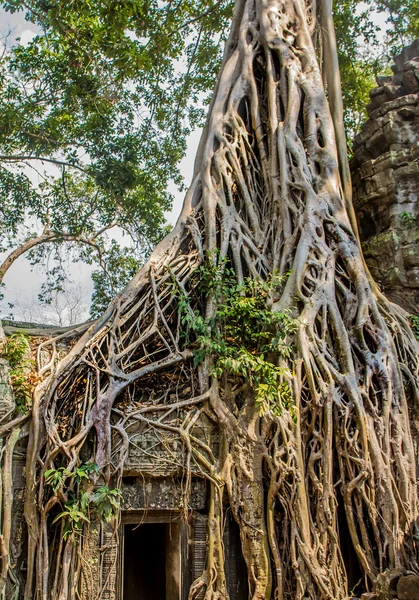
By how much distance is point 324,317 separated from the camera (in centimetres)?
534

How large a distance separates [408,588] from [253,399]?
1.82 m

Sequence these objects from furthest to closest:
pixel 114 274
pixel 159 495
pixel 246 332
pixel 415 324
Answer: pixel 114 274, pixel 415 324, pixel 246 332, pixel 159 495

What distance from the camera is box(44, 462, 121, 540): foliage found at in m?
4.35

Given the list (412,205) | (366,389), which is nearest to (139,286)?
(366,389)

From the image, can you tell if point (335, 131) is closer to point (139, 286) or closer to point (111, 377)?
point (139, 286)

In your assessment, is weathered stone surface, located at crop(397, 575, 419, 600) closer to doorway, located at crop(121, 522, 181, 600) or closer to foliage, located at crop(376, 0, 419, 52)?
doorway, located at crop(121, 522, 181, 600)

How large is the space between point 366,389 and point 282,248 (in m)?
1.58

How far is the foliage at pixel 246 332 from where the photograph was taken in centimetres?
482

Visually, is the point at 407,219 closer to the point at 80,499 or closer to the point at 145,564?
the point at 80,499

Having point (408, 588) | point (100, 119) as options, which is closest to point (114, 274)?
point (100, 119)

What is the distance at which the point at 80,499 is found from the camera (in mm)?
4430

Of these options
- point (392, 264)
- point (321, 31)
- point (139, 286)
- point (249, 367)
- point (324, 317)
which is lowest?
point (249, 367)

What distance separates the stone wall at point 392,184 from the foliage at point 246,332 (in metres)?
2.35

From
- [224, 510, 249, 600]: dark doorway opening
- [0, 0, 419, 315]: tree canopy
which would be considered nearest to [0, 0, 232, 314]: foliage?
[0, 0, 419, 315]: tree canopy
